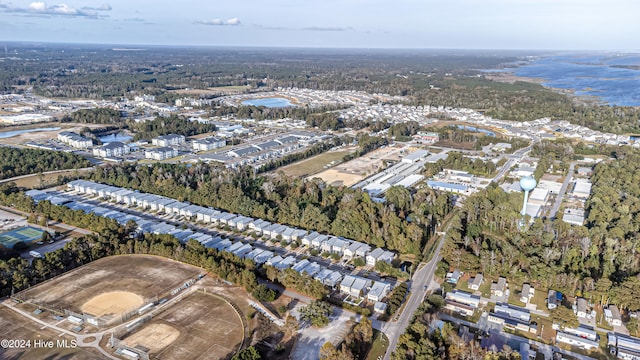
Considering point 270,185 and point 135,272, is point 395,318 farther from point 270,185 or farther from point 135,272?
point 270,185

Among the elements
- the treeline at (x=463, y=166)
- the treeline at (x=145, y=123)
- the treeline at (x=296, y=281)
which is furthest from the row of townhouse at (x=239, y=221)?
the treeline at (x=145, y=123)

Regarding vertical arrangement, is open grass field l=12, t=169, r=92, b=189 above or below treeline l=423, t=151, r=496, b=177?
below

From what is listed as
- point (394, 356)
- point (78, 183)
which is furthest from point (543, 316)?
point (78, 183)

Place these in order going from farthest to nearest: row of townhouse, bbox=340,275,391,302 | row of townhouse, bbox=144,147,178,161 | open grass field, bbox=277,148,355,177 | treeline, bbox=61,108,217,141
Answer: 1. treeline, bbox=61,108,217,141
2. row of townhouse, bbox=144,147,178,161
3. open grass field, bbox=277,148,355,177
4. row of townhouse, bbox=340,275,391,302

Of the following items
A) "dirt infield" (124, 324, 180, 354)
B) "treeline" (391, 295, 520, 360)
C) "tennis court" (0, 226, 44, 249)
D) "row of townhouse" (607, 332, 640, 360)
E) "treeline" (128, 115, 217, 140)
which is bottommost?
"dirt infield" (124, 324, 180, 354)

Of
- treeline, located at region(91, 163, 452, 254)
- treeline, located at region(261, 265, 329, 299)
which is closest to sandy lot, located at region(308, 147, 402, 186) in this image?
treeline, located at region(91, 163, 452, 254)

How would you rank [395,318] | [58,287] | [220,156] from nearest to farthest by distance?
[395,318] → [58,287] → [220,156]

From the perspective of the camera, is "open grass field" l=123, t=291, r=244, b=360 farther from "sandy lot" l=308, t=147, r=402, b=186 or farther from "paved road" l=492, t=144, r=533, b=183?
"paved road" l=492, t=144, r=533, b=183
